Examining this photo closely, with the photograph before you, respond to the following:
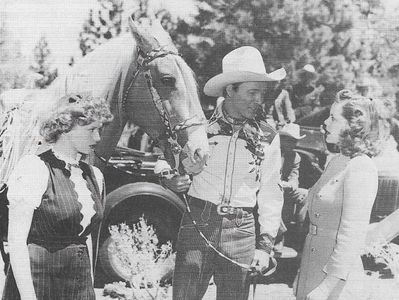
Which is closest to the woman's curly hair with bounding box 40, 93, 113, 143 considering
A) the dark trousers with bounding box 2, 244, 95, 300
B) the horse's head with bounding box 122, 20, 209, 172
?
the horse's head with bounding box 122, 20, 209, 172

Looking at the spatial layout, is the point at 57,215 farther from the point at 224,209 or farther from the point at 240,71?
the point at 240,71

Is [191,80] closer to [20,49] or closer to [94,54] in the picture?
[94,54]

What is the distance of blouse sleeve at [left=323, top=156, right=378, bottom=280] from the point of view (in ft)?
7.82

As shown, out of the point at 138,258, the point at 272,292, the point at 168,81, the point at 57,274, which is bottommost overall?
the point at 272,292

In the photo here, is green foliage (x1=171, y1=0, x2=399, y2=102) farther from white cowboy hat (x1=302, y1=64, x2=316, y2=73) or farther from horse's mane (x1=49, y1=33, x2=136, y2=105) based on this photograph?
horse's mane (x1=49, y1=33, x2=136, y2=105)

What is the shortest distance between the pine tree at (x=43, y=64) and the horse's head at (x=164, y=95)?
1.25 feet

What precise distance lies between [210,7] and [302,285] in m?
1.45

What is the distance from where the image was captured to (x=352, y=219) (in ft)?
7.93

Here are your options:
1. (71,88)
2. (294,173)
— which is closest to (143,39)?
(71,88)

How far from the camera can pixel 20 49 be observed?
2.70 metres

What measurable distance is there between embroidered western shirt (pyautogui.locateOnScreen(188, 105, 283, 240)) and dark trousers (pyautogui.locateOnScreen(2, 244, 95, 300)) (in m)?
0.65

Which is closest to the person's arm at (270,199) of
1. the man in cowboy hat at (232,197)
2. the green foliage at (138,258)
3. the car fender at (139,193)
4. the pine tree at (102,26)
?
Result: the man in cowboy hat at (232,197)

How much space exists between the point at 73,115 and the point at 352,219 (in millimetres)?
1279

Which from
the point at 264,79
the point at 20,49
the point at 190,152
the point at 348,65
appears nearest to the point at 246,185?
the point at 190,152
